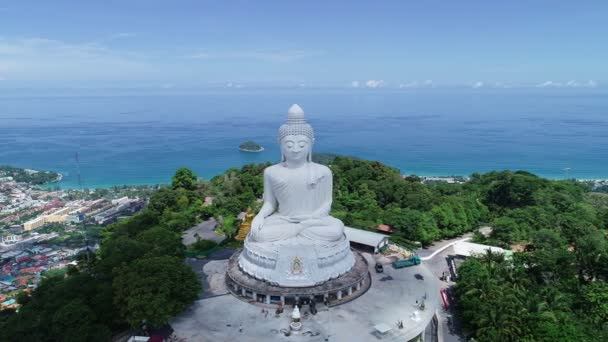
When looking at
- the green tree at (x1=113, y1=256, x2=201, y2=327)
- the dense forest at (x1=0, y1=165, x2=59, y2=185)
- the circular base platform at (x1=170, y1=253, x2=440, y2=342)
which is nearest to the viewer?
the green tree at (x1=113, y1=256, x2=201, y2=327)

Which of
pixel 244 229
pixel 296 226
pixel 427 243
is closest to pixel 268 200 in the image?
pixel 296 226

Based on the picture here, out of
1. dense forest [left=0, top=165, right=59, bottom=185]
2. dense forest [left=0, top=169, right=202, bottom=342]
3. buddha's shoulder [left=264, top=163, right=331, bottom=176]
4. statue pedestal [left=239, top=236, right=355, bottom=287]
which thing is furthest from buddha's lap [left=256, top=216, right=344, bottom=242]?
dense forest [left=0, top=165, right=59, bottom=185]

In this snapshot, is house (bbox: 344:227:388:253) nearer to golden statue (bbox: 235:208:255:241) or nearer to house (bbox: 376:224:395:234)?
house (bbox: 376:224:395:234)

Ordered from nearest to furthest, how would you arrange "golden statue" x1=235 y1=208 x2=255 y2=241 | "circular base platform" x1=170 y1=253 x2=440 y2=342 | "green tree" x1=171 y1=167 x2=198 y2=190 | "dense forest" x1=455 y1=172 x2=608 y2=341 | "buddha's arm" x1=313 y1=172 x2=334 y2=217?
"circular base platform" x1=170 y1=253 x2=440 y2=342, "dense forest" x1=455 y1=172 x2=608 y2=341, "buddha's arm" x1=313 y1=172 x2=334 y2=217, "golden statue" x1=235 y1=208 x2=255 y2=241, "green tree" x1=171 y1=167 x2=198 y2=190

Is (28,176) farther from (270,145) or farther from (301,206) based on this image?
(301,206)

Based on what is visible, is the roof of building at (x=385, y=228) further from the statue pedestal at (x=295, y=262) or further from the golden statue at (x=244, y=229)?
the statue pedestal at (x=295, y=262)

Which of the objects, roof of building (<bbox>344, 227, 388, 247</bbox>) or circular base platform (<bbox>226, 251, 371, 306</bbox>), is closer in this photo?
circular base platform (<bbox>226, 251, 371, 306</bbox>)

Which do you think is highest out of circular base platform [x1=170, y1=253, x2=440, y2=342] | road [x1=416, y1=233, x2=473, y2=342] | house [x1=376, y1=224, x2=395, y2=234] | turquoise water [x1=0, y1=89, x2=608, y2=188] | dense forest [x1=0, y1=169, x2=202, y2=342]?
dense forest [x1=0, y1=169, x2=202, y2=342]

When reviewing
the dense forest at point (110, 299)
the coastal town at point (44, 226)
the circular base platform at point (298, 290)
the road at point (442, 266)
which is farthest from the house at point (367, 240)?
the coastal town at point (44, 226)

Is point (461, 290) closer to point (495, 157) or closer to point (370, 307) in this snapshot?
point (370, 307)
